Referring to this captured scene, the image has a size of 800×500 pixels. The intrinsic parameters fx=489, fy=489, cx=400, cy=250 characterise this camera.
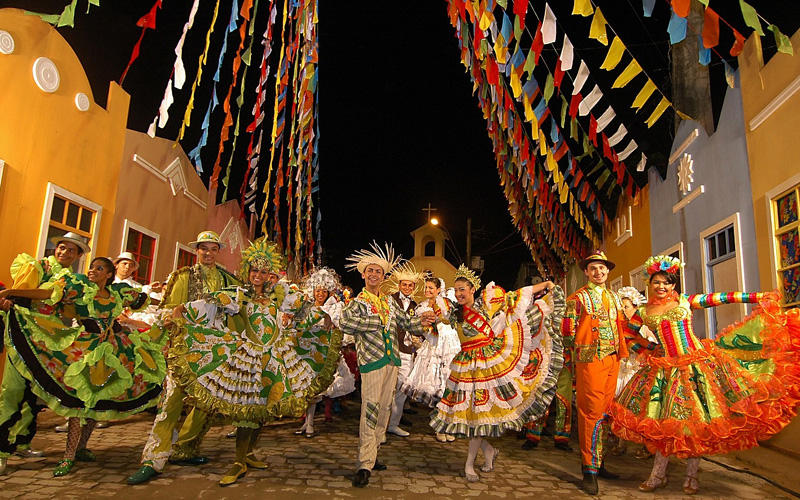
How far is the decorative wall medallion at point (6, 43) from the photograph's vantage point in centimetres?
589

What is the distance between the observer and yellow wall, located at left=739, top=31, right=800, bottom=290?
5535mm

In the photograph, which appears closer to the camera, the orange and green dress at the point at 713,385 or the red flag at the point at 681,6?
the orange and green dress at the point at 713,385

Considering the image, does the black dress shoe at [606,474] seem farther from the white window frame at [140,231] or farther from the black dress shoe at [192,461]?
the white window frame at [140,231]

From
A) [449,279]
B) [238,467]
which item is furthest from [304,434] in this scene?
[449,279]

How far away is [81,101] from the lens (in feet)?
24.0

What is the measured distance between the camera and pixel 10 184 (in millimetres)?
6160

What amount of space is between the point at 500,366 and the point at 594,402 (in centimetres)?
88

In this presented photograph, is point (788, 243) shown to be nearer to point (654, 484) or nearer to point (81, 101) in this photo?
point (654, 484)

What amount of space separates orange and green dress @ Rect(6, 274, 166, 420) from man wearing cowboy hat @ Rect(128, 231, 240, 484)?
32cm

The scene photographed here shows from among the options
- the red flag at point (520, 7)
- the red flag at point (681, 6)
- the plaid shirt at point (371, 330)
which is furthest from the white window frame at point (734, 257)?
the plaid shirt at point (371, 330)

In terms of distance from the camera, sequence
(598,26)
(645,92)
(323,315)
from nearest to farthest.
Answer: (323,315), (598,26), (645,92)

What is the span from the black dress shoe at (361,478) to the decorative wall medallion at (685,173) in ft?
24.5

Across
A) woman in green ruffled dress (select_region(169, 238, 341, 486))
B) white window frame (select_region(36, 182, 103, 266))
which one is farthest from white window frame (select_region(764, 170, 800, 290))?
white window frame (select_region(36, 182, 103, 266))

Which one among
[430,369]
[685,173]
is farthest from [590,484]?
[685,173]
